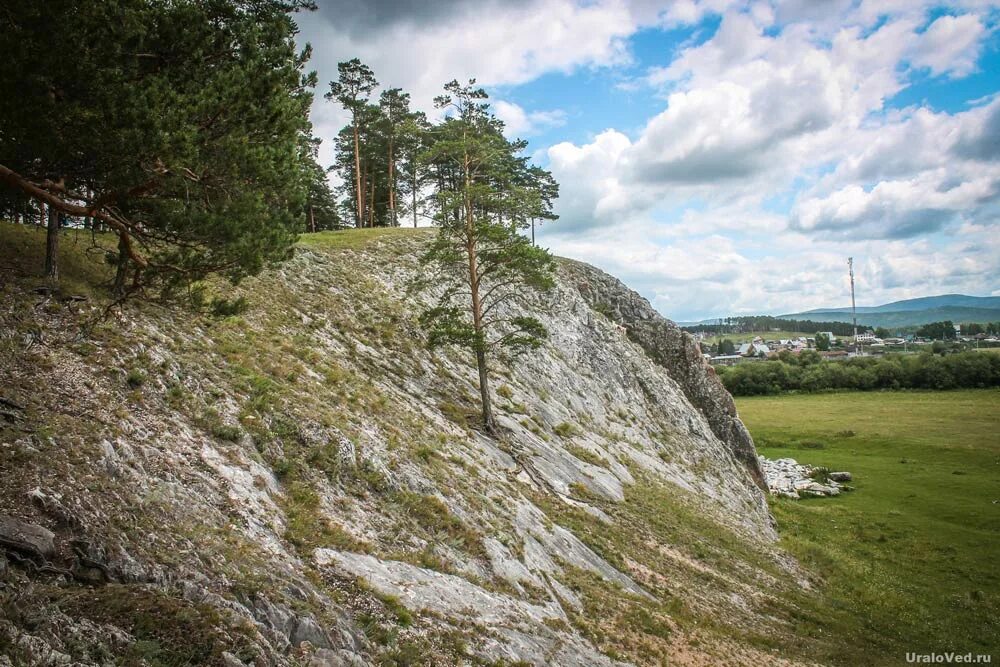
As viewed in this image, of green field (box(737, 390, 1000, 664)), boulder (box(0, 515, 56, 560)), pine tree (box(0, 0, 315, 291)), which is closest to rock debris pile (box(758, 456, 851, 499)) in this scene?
green field (box(737, 390, 1000, 664))

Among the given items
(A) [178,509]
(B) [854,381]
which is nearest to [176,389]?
(A) [178,509]

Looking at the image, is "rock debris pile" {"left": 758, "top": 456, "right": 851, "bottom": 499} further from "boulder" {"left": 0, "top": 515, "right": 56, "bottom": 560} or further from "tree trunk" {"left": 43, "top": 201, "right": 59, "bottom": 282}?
"boulder" {"left": 0, "top": 515, "right": 56, "bottom": 560}

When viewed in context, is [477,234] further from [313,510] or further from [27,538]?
[27,538]

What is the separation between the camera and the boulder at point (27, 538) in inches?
270

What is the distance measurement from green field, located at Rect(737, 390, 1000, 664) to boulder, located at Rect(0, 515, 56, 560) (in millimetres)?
23874

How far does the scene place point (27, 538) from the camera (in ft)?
23.1

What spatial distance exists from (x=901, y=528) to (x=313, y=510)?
49031mm

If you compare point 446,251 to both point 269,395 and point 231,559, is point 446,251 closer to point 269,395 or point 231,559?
point 269,395

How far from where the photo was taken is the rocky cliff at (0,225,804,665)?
7.58 meters

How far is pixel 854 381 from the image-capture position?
396 feet

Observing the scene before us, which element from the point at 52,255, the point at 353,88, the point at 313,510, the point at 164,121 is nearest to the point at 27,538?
the point at 313,510

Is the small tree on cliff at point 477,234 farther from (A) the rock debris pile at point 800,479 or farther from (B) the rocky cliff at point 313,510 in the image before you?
(A) the rock debris pile at point 800,479

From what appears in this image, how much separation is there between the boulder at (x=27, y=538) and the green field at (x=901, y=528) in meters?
23.9

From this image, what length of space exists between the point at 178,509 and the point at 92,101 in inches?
298
